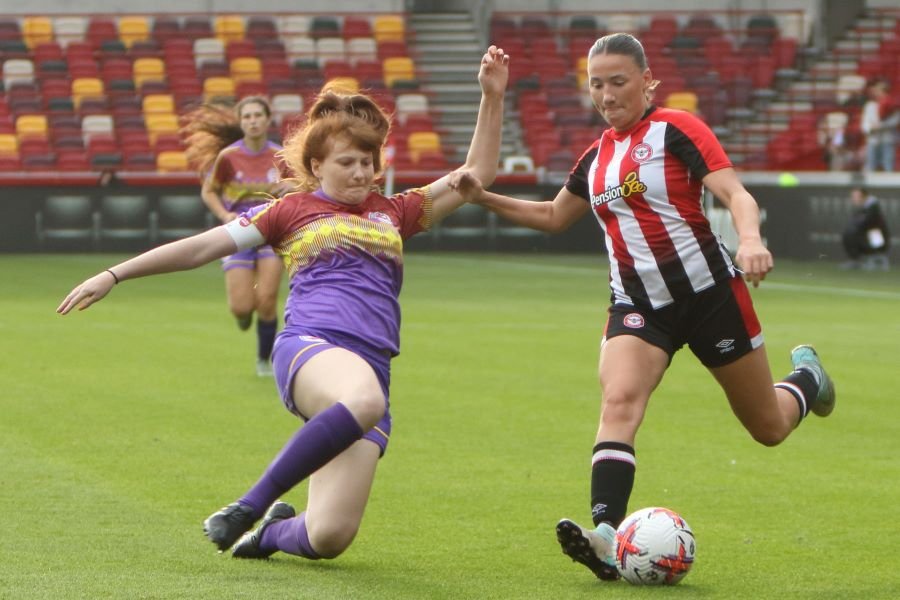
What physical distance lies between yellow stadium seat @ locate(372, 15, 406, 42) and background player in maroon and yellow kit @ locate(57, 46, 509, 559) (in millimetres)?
30838

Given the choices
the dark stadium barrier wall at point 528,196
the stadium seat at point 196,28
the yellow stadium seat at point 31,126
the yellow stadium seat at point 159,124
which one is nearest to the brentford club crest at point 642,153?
the dark stadium barrier wall at point 528,196

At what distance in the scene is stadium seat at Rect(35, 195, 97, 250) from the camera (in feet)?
101

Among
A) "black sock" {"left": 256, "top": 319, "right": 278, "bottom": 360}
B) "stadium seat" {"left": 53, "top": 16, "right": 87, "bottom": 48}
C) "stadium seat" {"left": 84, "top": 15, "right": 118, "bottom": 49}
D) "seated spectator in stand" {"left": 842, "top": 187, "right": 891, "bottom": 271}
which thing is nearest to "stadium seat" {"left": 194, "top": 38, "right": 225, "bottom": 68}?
"stadium seat" {"left": 84, "top": 15, "right": 118, "bottom": 49}

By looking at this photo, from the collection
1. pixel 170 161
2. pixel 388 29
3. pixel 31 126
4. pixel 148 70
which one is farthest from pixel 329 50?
pixel 31 126

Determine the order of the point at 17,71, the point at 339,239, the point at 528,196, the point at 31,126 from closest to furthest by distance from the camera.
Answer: the point at 339,239 → the point at 528,196 → the point at 31,126 → the point at 17,71

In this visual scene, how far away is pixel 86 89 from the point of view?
34625mm

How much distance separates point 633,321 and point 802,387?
4.12 feet

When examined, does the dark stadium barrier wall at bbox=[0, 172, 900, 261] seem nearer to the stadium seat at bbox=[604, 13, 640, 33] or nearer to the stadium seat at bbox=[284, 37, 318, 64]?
the stadium seat at bbox=[284, 37, 318, 64]

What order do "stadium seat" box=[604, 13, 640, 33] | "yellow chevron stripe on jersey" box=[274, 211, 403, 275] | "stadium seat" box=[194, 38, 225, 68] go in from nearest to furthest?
"yellow chevron stripe on jersey" box=[274, 211, 403, 275]
"stadium seat" box=[194, 38, 225, 68]
"stadium seat" box=[604, 13, 640, 33]

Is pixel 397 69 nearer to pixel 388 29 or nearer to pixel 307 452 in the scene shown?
pixel 388 29

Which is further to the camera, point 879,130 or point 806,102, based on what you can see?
point 806,102

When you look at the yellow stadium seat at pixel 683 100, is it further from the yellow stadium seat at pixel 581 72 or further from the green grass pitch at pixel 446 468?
the green grass pitch at pixel 446 468

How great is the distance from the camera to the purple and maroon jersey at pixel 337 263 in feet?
20.2

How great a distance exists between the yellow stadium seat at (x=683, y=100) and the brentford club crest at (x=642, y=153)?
Answer: 2911cm
